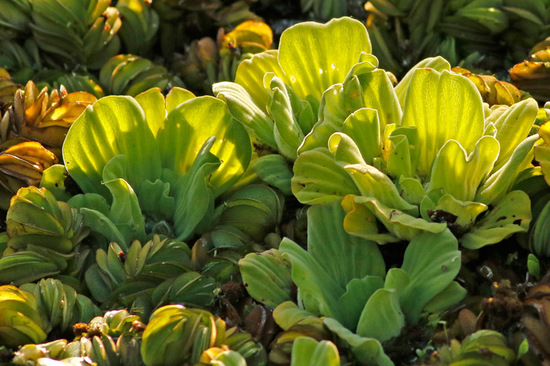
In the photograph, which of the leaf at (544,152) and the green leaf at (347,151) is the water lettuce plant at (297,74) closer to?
the green leaf at (347,151)

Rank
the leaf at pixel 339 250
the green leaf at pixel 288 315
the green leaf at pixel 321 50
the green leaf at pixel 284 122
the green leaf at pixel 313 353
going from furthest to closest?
the green leaf at pixel 321 50, the green leaf at pixel 284 122, the leaf at pixel 339 250, the green leaf at pixel 288 315, the green leaf at pixel 313 353

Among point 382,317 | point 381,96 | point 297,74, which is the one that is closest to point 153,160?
point 297,74

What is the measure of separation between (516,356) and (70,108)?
0.91 m

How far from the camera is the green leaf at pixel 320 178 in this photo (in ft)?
3.78

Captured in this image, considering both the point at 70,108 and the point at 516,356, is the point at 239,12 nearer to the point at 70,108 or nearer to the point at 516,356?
the point at 70,108

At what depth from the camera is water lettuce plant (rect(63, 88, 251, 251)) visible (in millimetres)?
1243

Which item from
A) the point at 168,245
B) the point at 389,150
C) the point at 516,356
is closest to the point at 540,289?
the point at 516,356

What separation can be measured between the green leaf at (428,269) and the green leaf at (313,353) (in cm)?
18

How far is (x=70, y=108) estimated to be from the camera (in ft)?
4.65

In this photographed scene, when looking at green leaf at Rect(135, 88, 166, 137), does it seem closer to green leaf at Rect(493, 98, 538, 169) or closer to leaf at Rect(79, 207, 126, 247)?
leaf at Rect(79, 207, 126, 247)

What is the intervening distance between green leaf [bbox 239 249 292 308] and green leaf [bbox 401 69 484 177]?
0.90 feet

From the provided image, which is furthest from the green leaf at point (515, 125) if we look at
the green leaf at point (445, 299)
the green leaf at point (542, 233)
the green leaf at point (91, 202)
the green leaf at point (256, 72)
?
the green leaf at point (91, 202)

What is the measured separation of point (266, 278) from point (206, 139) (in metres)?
0.32

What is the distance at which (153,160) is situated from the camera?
1.31 metres
